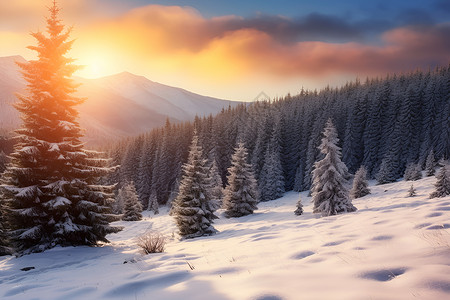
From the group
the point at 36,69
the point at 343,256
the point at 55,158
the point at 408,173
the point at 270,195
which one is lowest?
the point at 270,195

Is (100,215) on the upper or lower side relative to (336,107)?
lower

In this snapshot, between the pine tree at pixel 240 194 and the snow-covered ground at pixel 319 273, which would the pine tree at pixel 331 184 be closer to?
the pine tree at pixel 240 194

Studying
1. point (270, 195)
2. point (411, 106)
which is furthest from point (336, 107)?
point (270, 195)

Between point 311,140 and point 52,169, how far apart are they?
54.4 meters

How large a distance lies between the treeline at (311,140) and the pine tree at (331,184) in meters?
22.0

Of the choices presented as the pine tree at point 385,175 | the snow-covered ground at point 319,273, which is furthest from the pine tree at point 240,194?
the pine tree at point 385,175

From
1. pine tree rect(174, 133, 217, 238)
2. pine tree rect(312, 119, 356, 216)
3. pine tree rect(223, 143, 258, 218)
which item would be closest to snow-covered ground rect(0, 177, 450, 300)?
pine tree rect(174, 133, 217, 238)

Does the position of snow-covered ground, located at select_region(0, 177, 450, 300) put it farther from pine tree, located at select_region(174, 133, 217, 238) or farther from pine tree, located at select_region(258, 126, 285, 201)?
pine tree, located at select_region(258, 126, 285, 201)

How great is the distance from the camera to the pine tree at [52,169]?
1198cm

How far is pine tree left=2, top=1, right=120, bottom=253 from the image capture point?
39.3 ft

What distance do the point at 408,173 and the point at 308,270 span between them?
4156cm

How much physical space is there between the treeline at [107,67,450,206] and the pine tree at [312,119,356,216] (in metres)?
22.0

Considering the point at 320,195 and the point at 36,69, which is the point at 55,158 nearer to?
the point at 36,69

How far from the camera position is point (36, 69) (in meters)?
13.1
